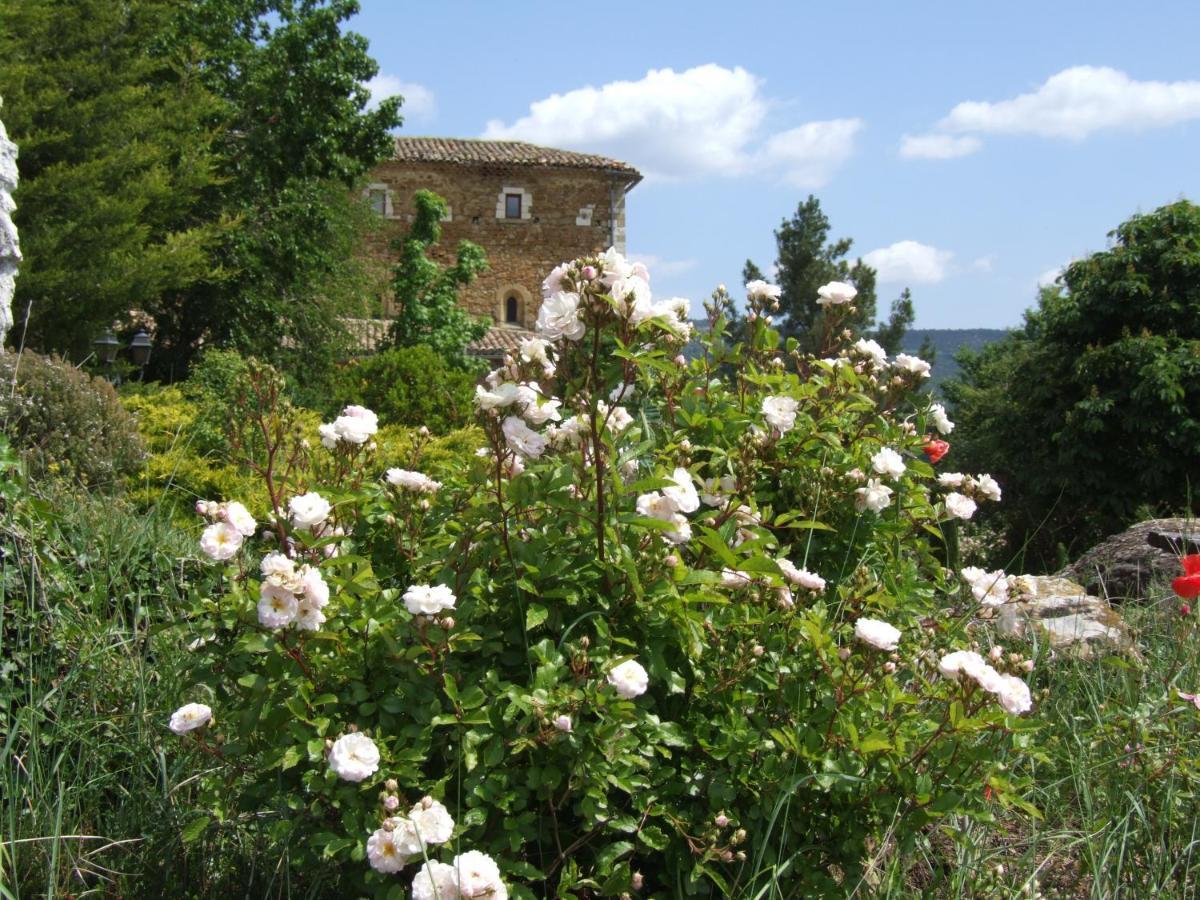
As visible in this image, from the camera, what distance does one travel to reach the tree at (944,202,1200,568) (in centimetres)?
1211

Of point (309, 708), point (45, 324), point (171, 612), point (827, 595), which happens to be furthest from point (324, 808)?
point (45, 324)

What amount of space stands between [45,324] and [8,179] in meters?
7.49

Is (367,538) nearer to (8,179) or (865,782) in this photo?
(865,782)

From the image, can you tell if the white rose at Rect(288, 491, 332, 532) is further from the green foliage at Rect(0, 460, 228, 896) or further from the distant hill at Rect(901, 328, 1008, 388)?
the distant hill at Rect(901, 328, 1008, 388)

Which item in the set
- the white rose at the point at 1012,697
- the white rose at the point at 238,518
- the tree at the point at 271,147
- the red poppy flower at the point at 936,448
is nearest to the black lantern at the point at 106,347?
the tree at the point at 271,147

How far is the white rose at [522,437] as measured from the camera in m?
2.04

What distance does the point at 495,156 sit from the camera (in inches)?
1091

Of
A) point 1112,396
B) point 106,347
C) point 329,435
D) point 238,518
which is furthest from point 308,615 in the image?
point 1112,396

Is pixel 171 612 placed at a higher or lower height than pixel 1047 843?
higher

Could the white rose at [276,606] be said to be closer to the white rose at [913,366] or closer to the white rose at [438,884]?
the white rose at [438,884]

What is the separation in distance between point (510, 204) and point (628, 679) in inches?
1073

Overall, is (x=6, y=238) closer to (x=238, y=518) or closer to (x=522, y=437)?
(x=238, y=518)

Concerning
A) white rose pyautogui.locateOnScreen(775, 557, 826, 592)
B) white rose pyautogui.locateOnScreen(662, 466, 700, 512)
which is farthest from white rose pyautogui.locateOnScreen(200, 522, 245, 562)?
white rose pyautogui.locateOnScreen(775, 557, 826, 592)

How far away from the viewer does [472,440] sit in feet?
25.8
